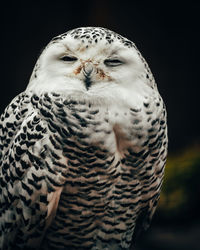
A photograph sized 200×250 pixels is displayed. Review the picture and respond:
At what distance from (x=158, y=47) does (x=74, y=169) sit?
4.00m

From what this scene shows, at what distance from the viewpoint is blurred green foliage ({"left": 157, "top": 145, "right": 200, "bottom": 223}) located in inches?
157

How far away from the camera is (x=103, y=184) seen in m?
1.58

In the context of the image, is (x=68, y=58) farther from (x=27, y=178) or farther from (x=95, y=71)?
(x=27, y=178)

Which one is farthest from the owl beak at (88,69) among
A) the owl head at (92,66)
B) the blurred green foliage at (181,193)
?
the blurred green foliage at (181,193)

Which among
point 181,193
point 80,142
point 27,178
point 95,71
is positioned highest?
point 95,71

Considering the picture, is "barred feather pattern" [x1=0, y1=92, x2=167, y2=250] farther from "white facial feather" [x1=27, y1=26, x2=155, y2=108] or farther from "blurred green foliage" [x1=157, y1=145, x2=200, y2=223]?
"blurred green foliage" [x1=157, y1=145, x2=200, y2=223]

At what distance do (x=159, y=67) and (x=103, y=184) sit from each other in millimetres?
4003

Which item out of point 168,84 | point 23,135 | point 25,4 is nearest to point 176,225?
point 168,84

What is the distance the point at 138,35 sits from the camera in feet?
16.6

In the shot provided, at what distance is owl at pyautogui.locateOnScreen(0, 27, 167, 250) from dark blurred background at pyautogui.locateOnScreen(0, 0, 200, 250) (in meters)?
2.51

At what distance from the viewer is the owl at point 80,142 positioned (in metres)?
1.50

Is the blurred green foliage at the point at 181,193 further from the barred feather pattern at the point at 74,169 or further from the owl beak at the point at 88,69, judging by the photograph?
the owl beak at the point at 88,69

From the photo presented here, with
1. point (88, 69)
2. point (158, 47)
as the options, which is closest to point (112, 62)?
point (88, 69)

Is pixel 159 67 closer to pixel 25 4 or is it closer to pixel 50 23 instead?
pixel 50 23
